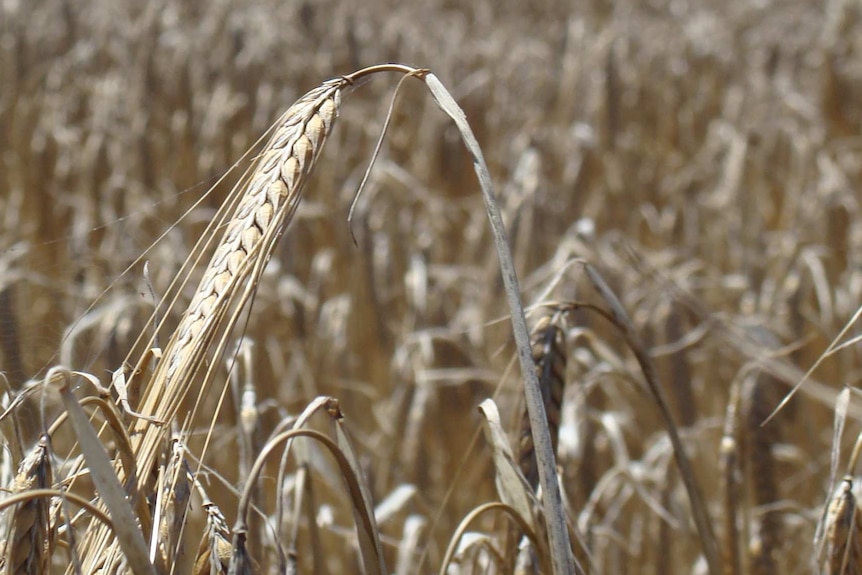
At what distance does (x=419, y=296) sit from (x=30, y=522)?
1.23 m

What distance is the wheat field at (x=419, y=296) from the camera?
0.52 metres

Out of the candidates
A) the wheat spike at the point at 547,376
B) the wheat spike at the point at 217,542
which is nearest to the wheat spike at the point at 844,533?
the wheat spike at the point at 547,376

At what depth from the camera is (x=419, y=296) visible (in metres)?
1.71

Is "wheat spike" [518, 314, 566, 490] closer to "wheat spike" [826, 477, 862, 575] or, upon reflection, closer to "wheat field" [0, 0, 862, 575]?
"wheat field" [0, 0, 862, 575]

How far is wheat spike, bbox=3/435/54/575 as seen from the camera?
0.49 metres

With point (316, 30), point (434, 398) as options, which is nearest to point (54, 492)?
point (434, 398)

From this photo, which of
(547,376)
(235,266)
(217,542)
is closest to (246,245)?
(235,266)

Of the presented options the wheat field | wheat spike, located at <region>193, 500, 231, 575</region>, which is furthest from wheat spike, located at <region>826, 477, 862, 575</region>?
wheat spike, located at <region>193, 500, 231, 575</region>

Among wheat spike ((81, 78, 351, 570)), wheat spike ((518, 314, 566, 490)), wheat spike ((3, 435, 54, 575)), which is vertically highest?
wheat spike ((81, 78, 351, 570))

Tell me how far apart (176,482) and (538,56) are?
3293mm

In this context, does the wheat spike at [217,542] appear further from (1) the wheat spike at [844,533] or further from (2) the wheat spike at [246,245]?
(1) the wheat spike at [844,533]

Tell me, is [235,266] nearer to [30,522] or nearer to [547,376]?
[30,522]

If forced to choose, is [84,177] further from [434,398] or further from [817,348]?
[817,348]

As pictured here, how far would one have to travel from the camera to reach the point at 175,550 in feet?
1.68
